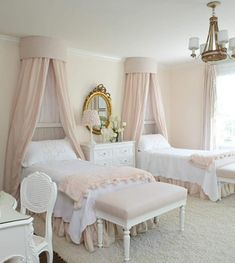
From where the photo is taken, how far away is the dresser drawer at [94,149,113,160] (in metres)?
4.74

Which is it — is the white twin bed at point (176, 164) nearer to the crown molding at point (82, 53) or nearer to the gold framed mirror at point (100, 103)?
the gold framed mirror at point (100, 103)

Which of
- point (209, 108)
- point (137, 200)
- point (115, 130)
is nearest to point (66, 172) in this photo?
point (137, 200)

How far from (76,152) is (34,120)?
2.87 ft

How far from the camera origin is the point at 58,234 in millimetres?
3111

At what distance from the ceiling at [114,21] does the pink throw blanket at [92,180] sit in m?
1.89

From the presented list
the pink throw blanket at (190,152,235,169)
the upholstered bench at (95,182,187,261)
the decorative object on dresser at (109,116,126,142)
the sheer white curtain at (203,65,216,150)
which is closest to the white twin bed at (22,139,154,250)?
the upholstered bench at (95,182,187,261)

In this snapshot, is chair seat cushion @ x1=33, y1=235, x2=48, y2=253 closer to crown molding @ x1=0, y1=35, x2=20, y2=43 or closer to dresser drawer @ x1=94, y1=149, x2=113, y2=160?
dresser drawer @ x1=94, y1=149, x2=113, y2=160

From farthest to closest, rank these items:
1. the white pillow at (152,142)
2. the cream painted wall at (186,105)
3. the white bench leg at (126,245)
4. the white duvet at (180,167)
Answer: the cream painted wall at (186,105) < the white pillow at (152,142) < the white duvet at (180,167) < the white bench leg at (126,245)

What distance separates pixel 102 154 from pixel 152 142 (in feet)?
4.20

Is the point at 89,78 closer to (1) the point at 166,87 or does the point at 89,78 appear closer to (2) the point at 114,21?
(2) the point at 114,21

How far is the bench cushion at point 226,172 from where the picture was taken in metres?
4.09

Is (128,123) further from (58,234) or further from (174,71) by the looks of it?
(58,234)

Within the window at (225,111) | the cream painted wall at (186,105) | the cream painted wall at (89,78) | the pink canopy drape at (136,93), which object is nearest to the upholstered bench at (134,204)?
the cream painted wall at (89,78)

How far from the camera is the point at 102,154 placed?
15.8 feet
